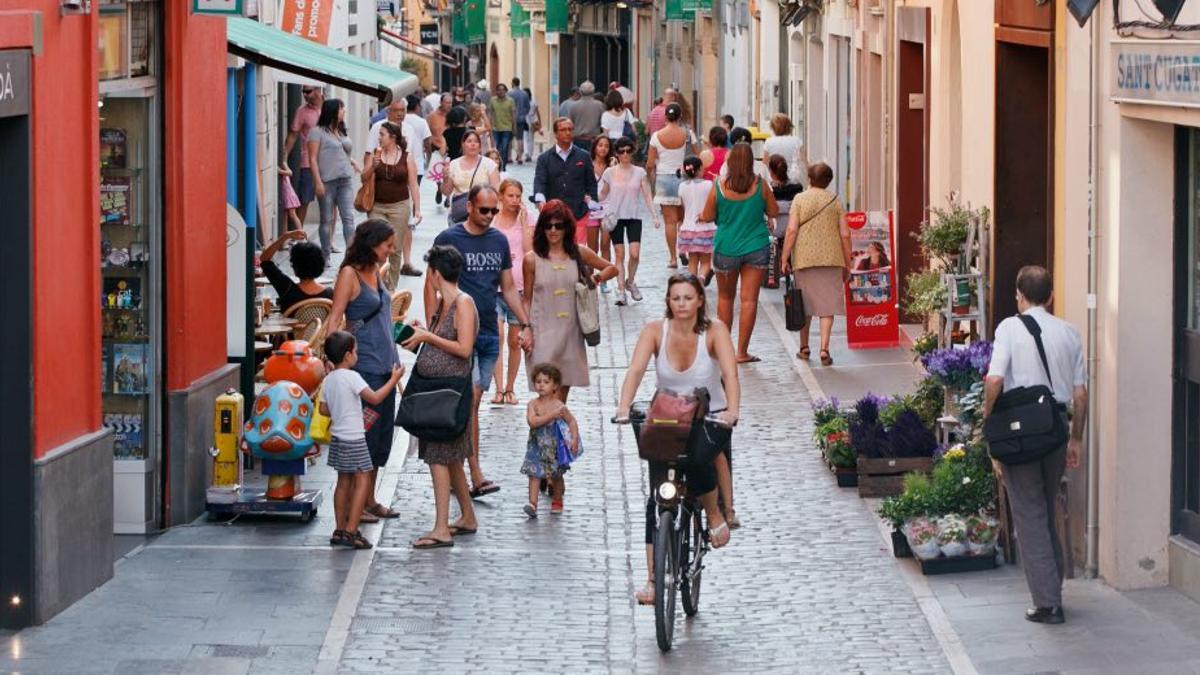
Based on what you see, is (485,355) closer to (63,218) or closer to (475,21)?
(63,218)

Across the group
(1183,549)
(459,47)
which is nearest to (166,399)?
(1183,549)

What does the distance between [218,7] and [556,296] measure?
2652 mm

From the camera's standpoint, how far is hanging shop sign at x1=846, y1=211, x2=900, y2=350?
18.8m

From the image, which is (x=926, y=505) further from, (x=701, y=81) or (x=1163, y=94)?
(x=701, y=81)

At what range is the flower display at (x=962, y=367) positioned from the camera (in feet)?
40.9

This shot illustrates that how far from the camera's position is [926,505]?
38.1 ft

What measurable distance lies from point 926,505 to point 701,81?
1342 inches

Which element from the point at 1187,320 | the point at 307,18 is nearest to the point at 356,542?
the point at 1187,320

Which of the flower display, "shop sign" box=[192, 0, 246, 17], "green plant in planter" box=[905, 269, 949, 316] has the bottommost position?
the flower display

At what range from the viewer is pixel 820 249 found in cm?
1809

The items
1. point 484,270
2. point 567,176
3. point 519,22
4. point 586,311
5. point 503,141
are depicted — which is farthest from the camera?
point 519,22

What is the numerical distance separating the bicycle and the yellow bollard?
308cm

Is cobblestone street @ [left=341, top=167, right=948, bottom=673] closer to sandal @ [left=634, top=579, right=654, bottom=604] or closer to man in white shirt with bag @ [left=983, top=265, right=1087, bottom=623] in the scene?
sandal @ [left=634, top=579, right=654, bottom=604]

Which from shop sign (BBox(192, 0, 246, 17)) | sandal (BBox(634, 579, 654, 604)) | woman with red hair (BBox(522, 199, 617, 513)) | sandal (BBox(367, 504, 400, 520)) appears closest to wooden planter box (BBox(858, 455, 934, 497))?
woman with red hair (BBox(522, 199, 617, 513))
